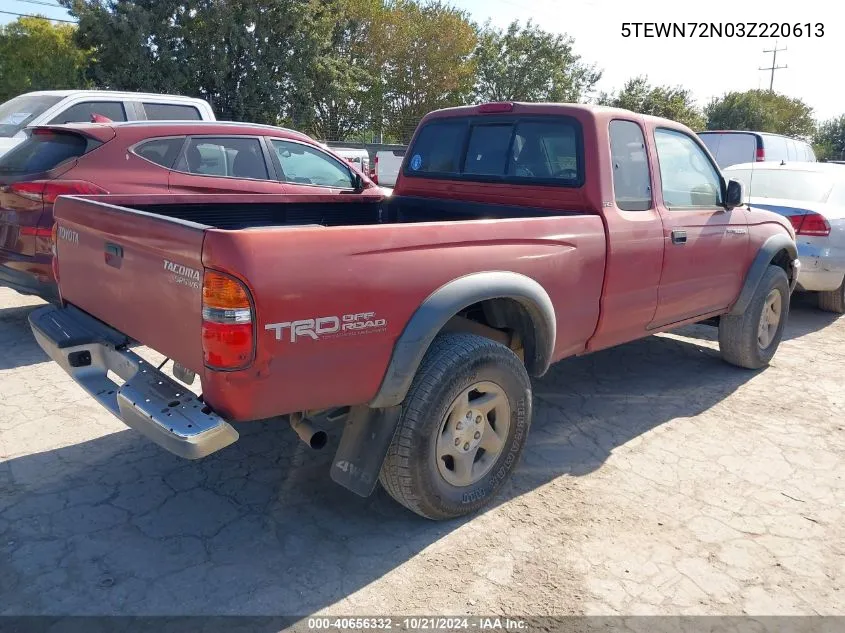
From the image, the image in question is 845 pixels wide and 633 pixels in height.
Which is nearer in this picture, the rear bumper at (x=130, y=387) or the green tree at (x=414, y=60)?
the rear bumper at (x=130, y=387)

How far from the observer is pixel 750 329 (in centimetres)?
523

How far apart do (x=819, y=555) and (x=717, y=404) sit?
1.84m

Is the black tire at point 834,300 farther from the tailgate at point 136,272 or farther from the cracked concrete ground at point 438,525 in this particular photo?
the tailgate at point 136,272

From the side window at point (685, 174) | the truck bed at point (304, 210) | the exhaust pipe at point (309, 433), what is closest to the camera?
the exhaust pipe at point (309, 433)

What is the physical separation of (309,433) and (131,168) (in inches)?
152

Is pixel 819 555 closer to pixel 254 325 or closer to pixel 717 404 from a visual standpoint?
pixel 717 404

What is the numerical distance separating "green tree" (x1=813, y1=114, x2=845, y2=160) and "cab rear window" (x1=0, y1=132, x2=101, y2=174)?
61.6 metres

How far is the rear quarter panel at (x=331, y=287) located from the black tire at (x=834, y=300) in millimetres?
6223

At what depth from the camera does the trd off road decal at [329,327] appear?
2.35 m

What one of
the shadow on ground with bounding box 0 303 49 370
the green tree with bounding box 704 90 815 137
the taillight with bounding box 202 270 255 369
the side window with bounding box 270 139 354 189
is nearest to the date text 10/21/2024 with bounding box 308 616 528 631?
the taillight with bounding box 202 270 255 369

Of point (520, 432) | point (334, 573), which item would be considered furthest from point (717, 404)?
point (334, 573)

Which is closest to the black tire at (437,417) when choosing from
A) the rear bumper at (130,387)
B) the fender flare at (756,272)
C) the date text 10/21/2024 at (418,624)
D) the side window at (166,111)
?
the date text 10/21/2024 at (418,624)

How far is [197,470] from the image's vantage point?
3.57m

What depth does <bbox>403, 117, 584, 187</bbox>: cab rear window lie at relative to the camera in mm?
3982
